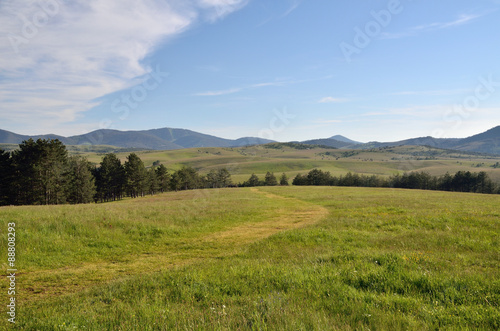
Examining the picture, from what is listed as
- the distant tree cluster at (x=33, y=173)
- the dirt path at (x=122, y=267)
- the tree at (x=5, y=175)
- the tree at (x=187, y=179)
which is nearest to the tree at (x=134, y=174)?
the distant tree cluster at (x=33, y=173)

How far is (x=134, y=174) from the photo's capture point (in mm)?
78125

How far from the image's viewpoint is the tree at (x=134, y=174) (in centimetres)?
7688

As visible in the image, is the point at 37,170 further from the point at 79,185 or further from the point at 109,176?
the point at 109,176

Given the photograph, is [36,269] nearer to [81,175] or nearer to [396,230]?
[396,230]

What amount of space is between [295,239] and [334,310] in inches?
360

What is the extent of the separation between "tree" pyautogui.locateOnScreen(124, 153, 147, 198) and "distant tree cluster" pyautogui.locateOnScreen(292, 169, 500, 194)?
238 ft

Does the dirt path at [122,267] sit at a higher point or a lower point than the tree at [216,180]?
higher

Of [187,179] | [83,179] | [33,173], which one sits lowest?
[187,179]

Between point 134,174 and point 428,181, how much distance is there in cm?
11352

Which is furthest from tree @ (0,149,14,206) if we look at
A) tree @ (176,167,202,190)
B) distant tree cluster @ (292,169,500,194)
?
distant tree cluster @ (292,169,500,194)

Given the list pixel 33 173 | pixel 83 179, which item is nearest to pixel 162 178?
pixel 83 179

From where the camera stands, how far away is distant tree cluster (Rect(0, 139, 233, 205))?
164 ft

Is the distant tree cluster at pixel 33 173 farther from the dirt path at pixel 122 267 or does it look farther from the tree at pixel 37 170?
the dirt path at pixel 122 267

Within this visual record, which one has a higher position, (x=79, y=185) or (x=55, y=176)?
(x=55, y=176)
